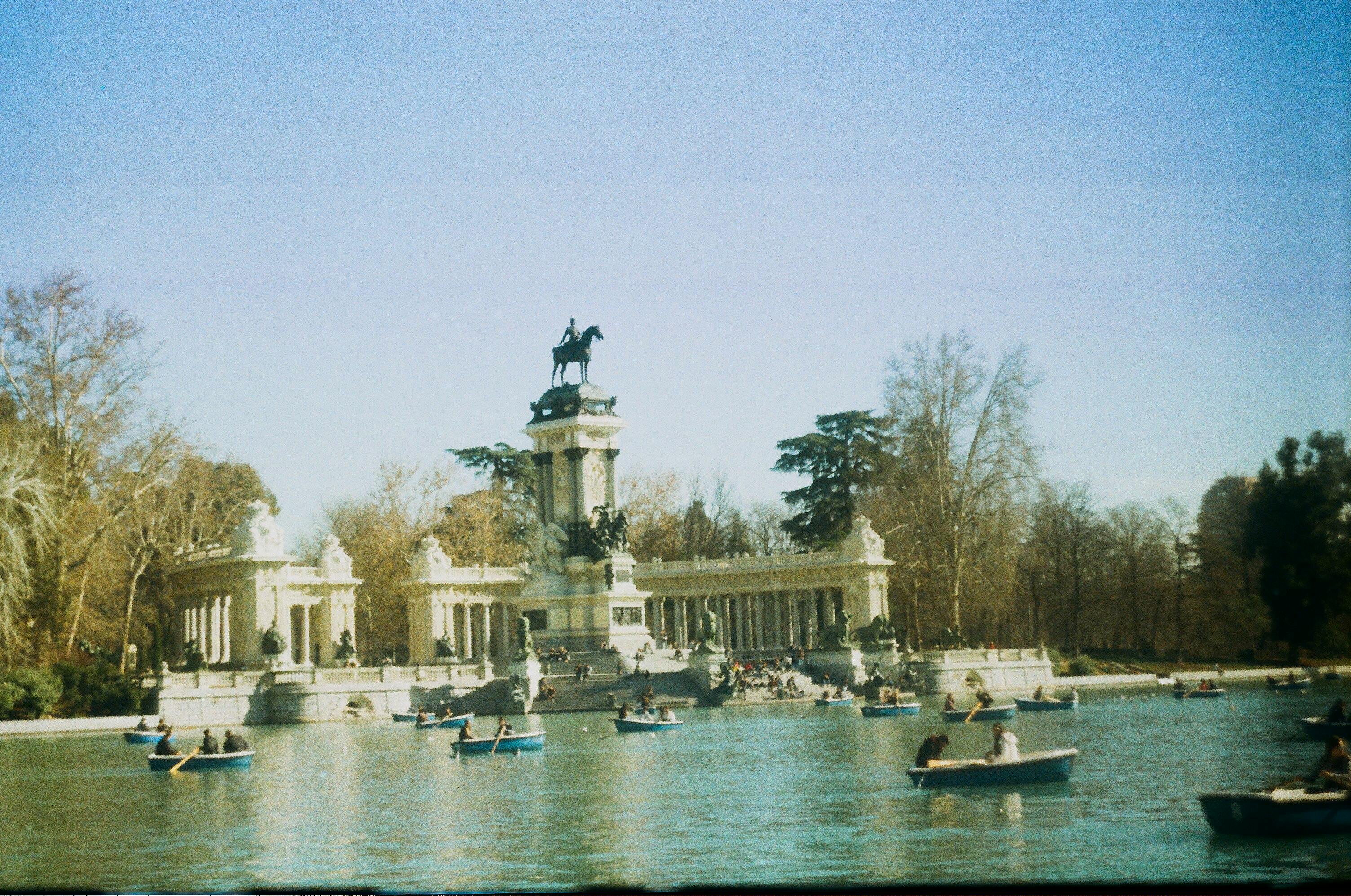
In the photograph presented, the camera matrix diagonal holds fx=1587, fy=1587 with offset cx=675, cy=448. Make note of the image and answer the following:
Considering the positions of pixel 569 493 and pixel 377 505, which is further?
pixel 377 505

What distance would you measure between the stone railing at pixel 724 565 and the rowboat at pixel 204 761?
124 feet

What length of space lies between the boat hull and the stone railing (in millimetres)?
28390

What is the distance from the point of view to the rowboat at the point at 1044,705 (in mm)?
46250

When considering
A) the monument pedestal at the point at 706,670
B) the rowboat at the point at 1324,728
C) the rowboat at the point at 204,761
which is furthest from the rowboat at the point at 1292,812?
the monument pedestal at the point at 706,670

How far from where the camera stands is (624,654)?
59.5 metres

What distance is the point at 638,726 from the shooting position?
137ft

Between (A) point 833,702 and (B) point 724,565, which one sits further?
(B) point 724,565

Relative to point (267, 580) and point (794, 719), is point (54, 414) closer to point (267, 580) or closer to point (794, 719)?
point (267, 580)

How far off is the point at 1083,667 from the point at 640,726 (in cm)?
2871

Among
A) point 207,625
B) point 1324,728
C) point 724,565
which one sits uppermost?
point 724,565

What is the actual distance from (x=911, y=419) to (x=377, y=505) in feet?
100

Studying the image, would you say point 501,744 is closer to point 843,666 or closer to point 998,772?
point 998,772

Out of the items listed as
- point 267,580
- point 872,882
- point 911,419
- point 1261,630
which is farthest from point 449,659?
point 872,882

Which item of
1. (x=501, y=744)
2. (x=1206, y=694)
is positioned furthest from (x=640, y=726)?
(x=1206, y=694)
